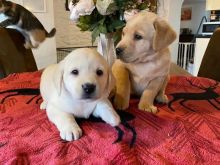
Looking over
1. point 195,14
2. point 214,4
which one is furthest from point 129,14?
point 195,14

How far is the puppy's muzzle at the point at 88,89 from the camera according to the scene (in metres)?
0.66

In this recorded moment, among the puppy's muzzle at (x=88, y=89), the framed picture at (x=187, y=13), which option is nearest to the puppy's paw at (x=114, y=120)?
the puppy's muzzle at (x=88, y=89)

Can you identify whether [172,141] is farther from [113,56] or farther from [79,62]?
[113,56]

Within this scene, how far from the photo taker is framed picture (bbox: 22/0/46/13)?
10.2 feet

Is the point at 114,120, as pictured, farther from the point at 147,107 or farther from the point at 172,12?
the point at 172,12

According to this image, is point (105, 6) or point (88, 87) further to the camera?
point (105, 6)

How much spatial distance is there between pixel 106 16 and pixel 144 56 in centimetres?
26

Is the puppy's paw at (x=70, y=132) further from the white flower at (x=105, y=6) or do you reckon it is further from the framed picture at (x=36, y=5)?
the framed picture at (x=36, y=5)

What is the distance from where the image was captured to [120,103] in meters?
0.86

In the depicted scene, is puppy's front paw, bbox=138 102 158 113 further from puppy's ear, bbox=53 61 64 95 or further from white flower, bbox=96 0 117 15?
white flower, bbox=96 0 117 15

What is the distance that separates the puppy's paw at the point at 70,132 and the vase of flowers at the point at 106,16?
0.50m

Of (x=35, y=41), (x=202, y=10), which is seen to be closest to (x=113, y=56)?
(x=35, y=41)

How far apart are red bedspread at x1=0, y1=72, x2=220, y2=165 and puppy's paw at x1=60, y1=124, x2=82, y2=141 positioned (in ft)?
0.05

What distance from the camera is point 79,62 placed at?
0.68 m
